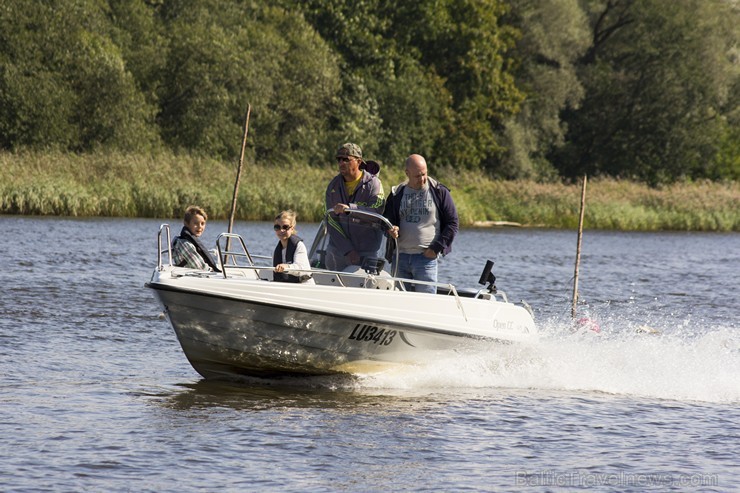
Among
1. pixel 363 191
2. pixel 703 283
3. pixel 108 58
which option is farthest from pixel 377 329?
pixel 108 58

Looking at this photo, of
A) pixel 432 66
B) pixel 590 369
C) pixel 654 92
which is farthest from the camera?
pixel 654 92

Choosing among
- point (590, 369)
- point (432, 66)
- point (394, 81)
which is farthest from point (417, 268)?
point (432, 66)

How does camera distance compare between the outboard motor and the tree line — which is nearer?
the outboard motor

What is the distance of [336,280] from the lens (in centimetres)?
1087

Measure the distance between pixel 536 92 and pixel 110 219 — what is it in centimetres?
3140

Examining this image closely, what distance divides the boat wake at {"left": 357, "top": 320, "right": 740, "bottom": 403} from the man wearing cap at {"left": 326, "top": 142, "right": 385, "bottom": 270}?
120cm

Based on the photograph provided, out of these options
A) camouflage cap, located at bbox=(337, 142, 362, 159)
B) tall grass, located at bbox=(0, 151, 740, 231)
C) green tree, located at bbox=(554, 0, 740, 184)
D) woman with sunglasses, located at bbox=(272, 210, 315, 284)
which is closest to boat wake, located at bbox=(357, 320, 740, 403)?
woman with sunglasses, located at bbox=(272, 210, 315, 284)

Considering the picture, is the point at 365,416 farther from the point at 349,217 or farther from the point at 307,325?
the point at 349,217

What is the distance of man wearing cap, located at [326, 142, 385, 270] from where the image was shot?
11016mm

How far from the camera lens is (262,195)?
35.9 m

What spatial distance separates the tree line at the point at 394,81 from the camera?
46031mm

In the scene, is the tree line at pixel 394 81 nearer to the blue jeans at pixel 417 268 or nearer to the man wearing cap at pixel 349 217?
the man wearing cap at pixel 349 217

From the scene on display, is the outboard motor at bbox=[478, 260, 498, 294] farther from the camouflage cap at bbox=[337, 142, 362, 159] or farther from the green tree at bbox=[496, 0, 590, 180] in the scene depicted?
the green tree at bbox=[496, 0, 590, 180]

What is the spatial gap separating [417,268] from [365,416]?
1.59m
